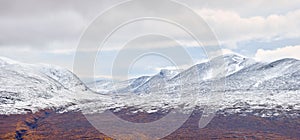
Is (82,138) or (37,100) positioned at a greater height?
(37,100)

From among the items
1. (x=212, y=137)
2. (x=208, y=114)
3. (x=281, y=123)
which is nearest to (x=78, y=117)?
(x=208, y=114)

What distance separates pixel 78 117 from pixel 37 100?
158 feet

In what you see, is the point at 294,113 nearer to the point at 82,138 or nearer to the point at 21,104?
the point at 82,138

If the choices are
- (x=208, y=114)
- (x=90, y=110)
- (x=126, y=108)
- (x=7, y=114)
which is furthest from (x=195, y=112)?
(x=7, y=114)

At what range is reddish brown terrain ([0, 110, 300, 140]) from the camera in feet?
366

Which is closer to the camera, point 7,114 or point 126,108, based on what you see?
point 7,114

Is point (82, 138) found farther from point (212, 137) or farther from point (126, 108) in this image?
point (126, 108)

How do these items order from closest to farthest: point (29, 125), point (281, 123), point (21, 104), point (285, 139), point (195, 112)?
point (285, 139)
point (281, 123)
point (29, 125)
point (195, 112)
point (21, 104)

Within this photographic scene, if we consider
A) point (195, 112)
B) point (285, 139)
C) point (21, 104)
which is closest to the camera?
point (285, 139)

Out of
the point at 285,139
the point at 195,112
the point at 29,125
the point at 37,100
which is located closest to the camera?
the point at 285,139

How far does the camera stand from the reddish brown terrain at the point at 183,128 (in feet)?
366

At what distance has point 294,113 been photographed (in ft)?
461

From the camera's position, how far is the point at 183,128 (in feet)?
423

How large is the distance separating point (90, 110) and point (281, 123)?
312ft
